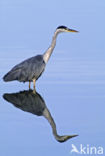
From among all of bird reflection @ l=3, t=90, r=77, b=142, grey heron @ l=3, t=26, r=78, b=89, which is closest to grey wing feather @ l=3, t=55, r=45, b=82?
grey heron @ l=3, t=26, r=78, b=89

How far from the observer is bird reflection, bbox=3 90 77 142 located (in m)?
9.78

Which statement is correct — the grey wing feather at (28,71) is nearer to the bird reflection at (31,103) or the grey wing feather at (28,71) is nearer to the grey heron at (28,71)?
the grey heron at (28,71)

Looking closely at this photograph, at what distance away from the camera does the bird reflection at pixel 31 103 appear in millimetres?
9783

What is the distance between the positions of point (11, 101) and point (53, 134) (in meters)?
2.32

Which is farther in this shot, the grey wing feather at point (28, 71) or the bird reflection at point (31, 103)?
the grey wing feather at point (28, 71)

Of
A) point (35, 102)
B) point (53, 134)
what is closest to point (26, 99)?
point (35, 102)

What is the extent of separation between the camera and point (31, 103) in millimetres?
10781

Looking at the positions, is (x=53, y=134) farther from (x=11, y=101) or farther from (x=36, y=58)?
(x=36, y=58)

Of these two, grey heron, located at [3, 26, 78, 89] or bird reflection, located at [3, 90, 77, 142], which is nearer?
bird reflection, located at [3, 90, 77, 142]

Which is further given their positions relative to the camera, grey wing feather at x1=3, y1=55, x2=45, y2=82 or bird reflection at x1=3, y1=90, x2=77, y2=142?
grey wing feather at x1=3, y1=55, x2=45, y2=82

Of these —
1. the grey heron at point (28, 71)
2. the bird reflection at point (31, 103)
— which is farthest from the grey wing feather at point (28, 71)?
the bird reflection at point (31, 103)

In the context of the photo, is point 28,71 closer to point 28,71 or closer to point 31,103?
point 28,71

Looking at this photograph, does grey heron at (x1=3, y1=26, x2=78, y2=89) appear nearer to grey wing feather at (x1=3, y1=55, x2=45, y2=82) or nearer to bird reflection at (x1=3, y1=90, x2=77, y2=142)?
grey wing feather at (x1=3, y1=55, x2=45, y2=82)

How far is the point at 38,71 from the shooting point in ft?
41.1
